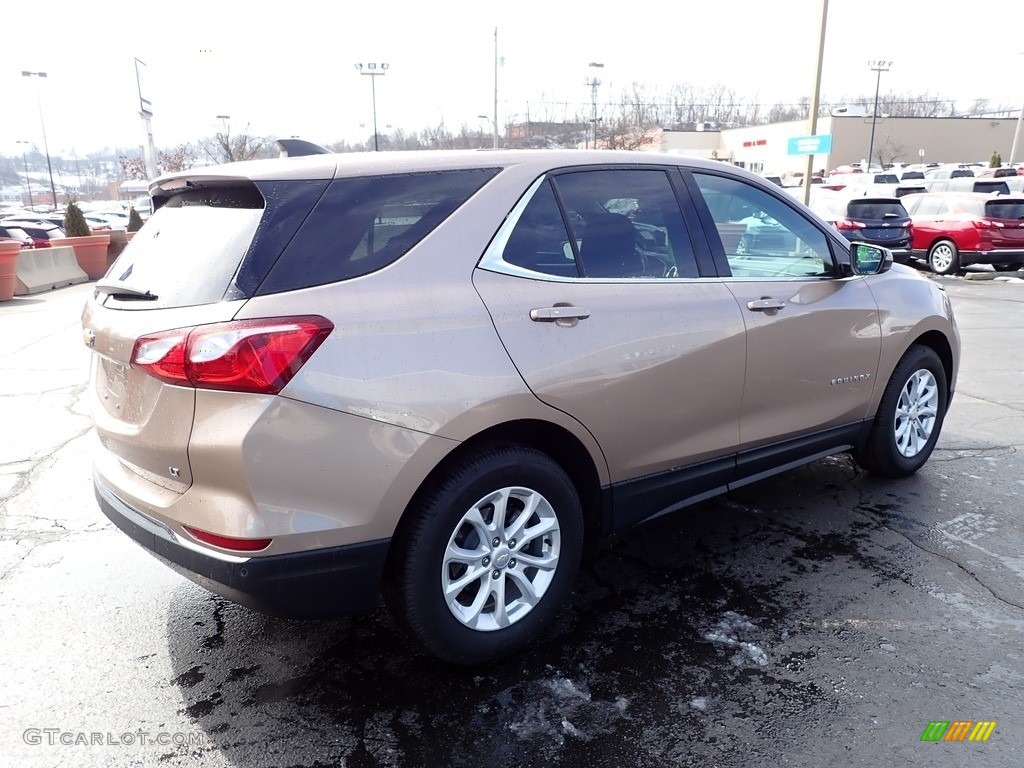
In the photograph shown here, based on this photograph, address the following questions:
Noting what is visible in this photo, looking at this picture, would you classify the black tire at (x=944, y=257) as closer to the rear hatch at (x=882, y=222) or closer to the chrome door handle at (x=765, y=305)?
the rear hatch at (x=882, y=222)

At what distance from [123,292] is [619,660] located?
2.28 meters

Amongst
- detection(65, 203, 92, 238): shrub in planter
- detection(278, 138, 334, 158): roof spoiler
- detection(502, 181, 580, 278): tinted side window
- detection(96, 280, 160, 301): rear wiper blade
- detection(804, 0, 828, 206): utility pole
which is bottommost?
detection(65, 203, 92, 238): shrub in planter

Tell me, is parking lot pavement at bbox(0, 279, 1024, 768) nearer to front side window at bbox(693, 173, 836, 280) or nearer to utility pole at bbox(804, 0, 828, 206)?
front side window at bbox(693, 173, 836, 280)

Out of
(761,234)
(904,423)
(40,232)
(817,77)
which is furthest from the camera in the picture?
(40,232)

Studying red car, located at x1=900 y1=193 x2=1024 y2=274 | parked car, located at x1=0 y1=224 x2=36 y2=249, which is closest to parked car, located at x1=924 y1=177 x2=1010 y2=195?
red car, located at x1=900 y1=193 x2=1024 y2=274

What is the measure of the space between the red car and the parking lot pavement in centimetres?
1332

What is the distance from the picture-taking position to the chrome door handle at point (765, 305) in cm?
353

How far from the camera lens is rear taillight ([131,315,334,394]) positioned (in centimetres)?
228

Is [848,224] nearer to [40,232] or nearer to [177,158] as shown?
[40,232]

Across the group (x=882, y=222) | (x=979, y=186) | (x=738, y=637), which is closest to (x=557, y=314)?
(x=738, y=637)

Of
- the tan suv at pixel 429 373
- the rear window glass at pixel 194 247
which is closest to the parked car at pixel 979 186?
the tan suv at pixel 429 373

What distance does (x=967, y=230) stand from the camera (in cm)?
1584

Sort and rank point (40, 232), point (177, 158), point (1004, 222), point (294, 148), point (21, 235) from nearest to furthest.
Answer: point (294, 148)
point (1004, 222)
point (21, 235)
point (40, 232)
point (177, 158)

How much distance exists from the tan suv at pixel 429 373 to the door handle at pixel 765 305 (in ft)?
0.04
